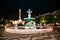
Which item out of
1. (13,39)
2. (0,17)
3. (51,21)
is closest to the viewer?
(13,39)

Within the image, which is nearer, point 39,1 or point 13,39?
point 13,39

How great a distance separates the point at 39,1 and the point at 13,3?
2111 millimetres

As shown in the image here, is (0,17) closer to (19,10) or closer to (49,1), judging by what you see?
(19,10)

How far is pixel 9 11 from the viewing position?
1123cm

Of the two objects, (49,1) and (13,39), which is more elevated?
(49,1)

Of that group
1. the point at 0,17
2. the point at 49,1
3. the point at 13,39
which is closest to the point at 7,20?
the point at 0,17

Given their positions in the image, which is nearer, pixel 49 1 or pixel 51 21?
pixel 51 21

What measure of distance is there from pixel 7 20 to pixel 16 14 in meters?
1.00

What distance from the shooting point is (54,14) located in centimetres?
1107

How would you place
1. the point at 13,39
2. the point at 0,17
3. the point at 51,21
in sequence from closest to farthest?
the point at 13,39
the point at 51,21
the point at 0,17

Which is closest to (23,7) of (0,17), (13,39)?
(0,17)

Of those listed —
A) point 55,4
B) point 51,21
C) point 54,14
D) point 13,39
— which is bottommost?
point 13,39

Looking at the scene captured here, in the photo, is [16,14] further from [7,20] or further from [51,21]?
[51,21]

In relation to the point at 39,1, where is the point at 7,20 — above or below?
below
